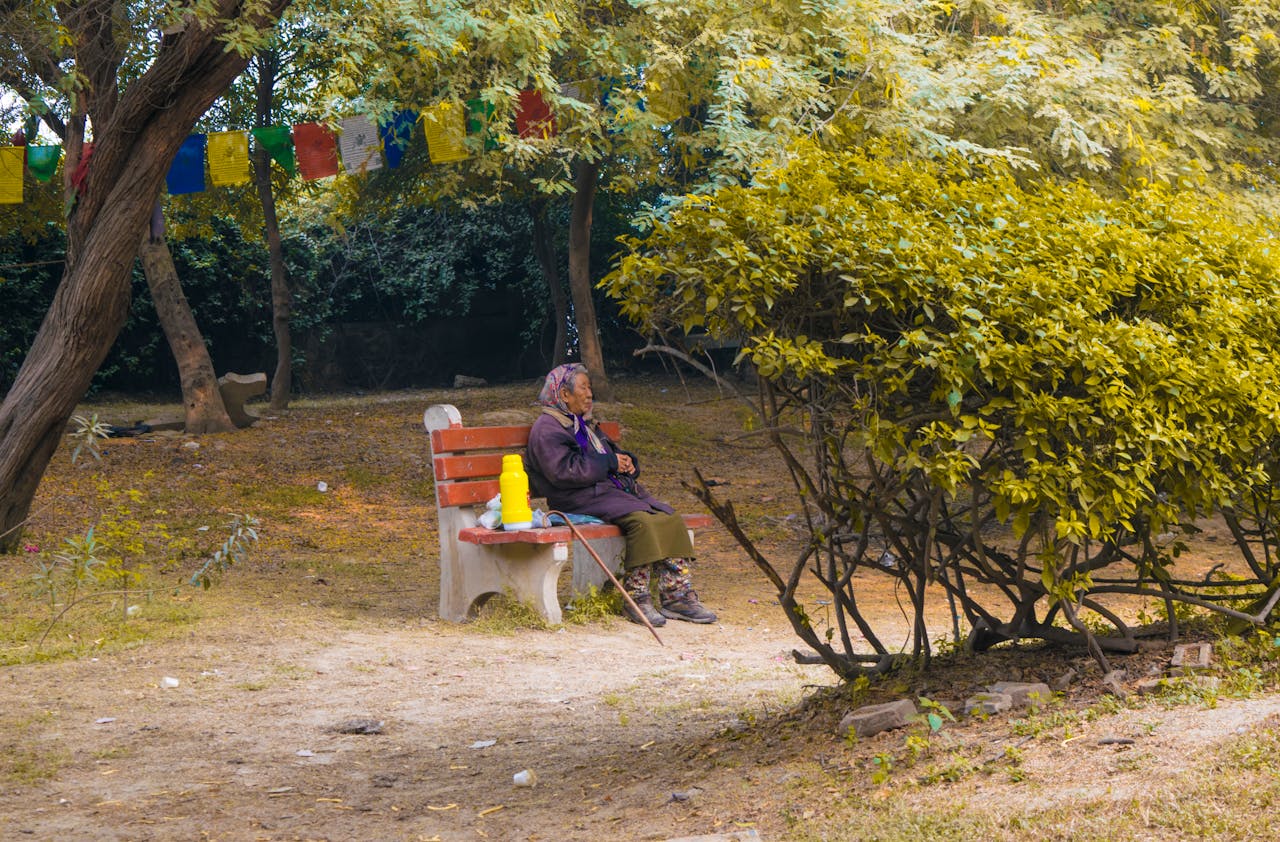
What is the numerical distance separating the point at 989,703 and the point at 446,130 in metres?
7.97

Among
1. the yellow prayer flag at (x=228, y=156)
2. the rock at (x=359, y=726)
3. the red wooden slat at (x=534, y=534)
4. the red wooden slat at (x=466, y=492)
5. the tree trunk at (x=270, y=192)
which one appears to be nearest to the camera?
the rock at (x=359, y=726)

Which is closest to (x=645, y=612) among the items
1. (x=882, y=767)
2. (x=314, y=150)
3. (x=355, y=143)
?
(x=882, y=767)

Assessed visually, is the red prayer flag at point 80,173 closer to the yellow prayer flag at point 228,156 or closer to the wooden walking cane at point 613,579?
the yellow prayer flag at point 228,156

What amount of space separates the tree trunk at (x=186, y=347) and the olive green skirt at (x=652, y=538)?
8.75 m

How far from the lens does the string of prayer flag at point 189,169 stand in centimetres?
1383

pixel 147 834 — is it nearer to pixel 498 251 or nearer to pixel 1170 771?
pixel 1170 771

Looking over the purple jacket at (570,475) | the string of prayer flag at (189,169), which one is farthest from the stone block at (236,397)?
the purple jacket at (570,475)

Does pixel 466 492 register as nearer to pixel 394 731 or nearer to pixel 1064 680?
pixel 394 731

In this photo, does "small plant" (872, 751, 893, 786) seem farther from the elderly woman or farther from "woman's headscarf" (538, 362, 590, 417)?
"woman's headscarf" (538, 362, 590, 417)

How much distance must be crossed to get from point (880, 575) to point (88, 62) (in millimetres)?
7171

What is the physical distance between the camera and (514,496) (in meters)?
7.37

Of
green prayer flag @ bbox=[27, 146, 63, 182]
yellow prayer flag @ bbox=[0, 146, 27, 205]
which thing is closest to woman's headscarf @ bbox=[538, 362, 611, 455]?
yellow prayer flag @ bbox=[0, 146, 27, 205]

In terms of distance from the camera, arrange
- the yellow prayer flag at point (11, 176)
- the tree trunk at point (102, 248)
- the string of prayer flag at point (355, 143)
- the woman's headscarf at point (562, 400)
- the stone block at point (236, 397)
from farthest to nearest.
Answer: the stone block at point (236, 397) < the yellow prayer flag at point (11, 176) < the string of prayer flag at point (355, 143) < the tree trunk at point (102, 248) < the woman's headscarf at point (562, 400)

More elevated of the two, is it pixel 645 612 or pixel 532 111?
pixel 532 111
